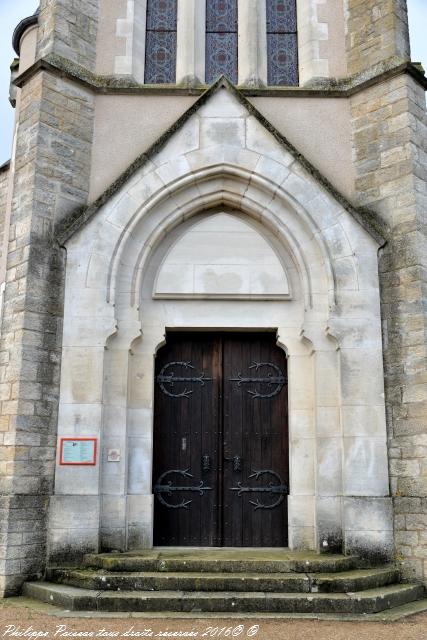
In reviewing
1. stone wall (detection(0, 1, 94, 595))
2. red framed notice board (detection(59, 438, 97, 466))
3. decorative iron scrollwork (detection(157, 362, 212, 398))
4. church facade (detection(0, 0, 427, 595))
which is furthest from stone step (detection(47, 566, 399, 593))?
decorative iron scrollwork (detection(157, 362, 212, 398))

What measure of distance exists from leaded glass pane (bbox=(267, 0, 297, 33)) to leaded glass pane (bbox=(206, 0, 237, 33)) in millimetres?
490

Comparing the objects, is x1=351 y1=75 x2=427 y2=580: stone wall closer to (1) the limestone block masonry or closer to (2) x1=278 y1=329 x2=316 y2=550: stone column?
(1) the limestone block masonry

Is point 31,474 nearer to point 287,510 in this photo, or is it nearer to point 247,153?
point 287,510

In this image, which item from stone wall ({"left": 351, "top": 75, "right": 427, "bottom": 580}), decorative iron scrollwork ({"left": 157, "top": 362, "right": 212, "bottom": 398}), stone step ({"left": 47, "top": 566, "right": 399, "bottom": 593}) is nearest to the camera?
stone step ({"left": 47, "top": 566, "right": 399, "bottom": 593})

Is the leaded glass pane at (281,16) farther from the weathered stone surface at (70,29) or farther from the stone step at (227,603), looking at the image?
the stone step at (227,603)

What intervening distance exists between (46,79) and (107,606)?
19.6 feet

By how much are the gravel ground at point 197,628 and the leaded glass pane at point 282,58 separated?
671cm

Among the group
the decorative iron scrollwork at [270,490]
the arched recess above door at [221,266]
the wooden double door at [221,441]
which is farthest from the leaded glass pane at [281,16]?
the decorative iron scrollwork at [270,490]

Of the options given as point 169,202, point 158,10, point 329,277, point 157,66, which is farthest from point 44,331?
point 158,10

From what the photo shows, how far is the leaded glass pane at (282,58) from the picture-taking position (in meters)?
9.21

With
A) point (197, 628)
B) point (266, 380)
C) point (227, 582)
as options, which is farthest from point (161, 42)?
point (197, 628)

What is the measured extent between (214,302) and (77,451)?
2363 millimetres

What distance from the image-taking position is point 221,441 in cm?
806

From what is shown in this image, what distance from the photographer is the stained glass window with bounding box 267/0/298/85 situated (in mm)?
9234
